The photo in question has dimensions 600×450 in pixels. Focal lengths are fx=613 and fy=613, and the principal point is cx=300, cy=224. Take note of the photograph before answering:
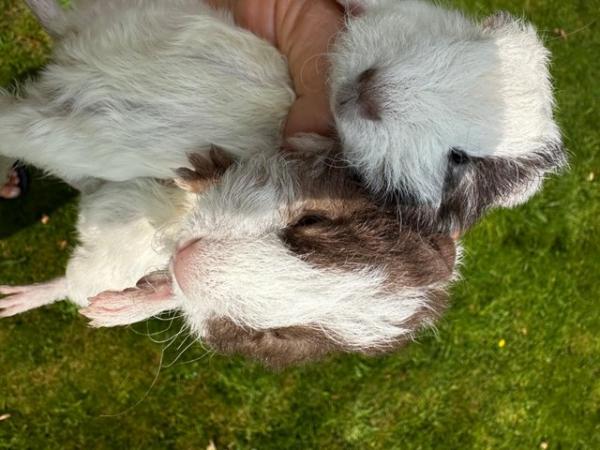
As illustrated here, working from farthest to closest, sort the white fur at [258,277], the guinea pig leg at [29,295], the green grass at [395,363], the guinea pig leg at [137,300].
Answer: the green grass at [395,363], the guinea pig leg at [29,295], the guinea pig leg at [137,300], the white fur at [258,277]

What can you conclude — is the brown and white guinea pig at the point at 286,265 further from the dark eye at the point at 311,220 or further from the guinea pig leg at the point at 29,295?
the guinea pig leg at the point at 29,295

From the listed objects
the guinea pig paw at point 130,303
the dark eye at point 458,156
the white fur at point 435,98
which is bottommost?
the guinea pig paw at point 130,303

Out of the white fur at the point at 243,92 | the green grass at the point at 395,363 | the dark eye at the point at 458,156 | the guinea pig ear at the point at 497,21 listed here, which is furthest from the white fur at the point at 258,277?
the green grass at the point at 395,363

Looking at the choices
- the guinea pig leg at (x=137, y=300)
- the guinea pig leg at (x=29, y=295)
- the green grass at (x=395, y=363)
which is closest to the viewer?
the guinea pig leg at (x=137, y=300)

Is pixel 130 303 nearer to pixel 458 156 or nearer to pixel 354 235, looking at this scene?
pixel 354 235

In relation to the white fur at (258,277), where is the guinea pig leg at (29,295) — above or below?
below

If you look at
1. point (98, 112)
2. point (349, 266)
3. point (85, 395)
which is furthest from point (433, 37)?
point (85, 395)

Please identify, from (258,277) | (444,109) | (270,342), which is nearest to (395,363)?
(270,342)
